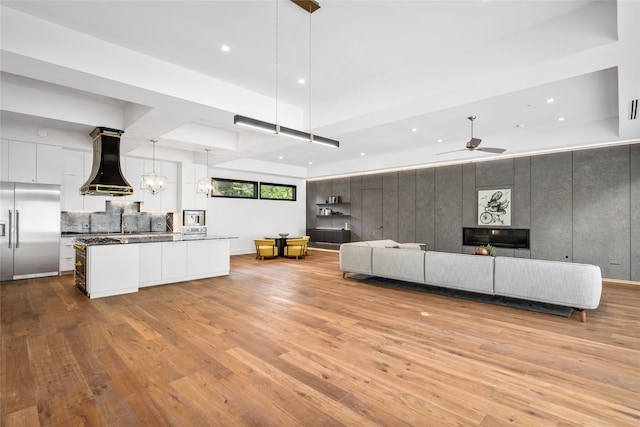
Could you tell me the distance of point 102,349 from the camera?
3049 millimetres

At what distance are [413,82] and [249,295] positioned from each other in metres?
4.16

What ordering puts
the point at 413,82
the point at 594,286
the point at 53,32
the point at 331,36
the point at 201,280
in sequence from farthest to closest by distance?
the point at 201,280 → the point at 413,82 → the point at 594,286 → the point at 331,36 → the point at 53,32

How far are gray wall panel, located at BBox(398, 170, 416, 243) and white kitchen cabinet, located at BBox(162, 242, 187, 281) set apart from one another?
21.2 feet

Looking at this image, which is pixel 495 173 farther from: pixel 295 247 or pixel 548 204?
pixel 295 247

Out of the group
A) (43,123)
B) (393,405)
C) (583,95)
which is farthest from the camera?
(43,123)

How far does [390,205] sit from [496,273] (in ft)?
18.7

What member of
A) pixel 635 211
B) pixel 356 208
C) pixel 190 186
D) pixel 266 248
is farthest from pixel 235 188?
pixel 635 211

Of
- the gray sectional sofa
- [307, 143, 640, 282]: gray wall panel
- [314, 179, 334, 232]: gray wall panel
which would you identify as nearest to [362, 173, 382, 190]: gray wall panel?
[307, 143, 640, 282]: gray wall panel

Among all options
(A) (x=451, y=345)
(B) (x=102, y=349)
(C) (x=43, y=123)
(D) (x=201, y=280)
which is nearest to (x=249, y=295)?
(D) (x=201, y=280)

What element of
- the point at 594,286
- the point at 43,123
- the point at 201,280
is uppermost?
the point at 43,123

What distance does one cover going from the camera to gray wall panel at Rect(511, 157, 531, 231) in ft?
24.6

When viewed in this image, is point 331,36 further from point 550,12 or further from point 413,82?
point 550,12

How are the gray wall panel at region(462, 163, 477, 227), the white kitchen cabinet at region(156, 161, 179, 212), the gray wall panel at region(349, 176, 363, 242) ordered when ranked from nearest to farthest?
the gray wall panel at region(462, 163, 477, 227) < the white kitchen cabinet at region(156, 161, 179, 212) < the gray wall panel at region(349, 176, 363, 242)

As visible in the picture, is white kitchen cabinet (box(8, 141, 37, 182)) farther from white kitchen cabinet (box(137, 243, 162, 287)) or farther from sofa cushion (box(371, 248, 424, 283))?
sofa cushion (box(371, 248, 424, 283))
